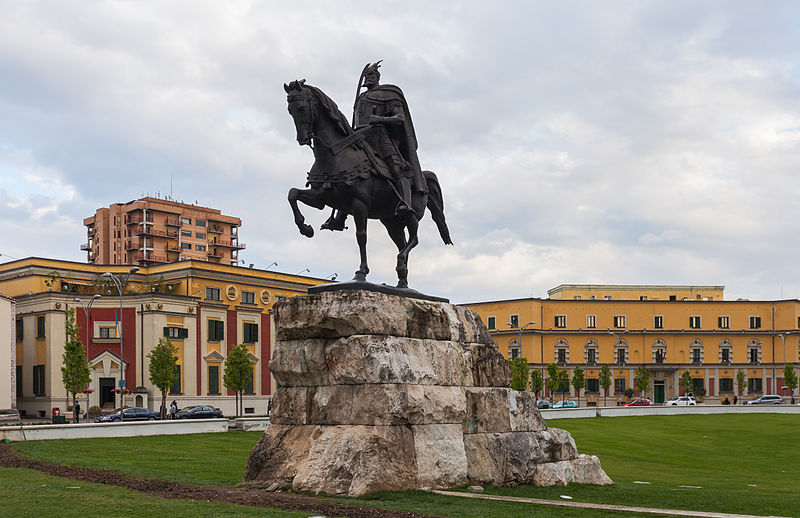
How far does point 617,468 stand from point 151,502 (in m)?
18.4

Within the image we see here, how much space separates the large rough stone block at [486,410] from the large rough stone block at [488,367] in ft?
0.57

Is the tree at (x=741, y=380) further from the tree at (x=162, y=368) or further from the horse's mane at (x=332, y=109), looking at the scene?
the horse's mane at (x=332, y=109)

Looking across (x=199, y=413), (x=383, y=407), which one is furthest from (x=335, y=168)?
(x=199, y=413)

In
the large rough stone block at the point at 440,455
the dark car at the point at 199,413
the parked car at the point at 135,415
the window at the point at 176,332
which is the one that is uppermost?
the window at the point at 176,332

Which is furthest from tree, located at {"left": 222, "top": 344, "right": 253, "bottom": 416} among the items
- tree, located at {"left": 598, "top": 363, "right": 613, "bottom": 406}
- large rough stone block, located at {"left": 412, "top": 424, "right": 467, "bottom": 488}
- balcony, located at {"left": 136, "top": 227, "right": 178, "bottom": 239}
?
balcony, located at {"left": 136, "top": 227, "right": 178, "bottom": 239}

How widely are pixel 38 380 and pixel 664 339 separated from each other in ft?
219

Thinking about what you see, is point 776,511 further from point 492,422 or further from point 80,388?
point 80,388

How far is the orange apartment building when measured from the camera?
371 feet

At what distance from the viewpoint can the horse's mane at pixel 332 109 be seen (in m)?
15.2

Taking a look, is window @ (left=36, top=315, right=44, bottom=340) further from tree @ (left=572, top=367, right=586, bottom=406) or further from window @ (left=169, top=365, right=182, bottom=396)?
tree @ (left=572, top=367, right=586, bottom=406)

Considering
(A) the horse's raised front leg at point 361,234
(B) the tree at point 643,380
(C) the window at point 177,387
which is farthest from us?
(B) the tree at point 643,380

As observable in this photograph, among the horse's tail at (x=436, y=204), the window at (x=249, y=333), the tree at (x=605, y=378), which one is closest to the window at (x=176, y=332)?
the window at (x=249, y=333)

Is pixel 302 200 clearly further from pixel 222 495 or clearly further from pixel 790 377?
pixel 790 377

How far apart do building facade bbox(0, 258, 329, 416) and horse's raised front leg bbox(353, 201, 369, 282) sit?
153 ft
